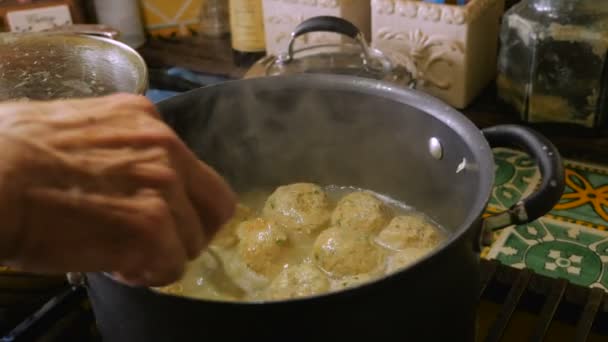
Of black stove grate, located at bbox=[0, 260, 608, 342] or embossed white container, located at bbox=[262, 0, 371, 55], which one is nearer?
black stove grate, located at bbox=[0, 260, 608, 342]

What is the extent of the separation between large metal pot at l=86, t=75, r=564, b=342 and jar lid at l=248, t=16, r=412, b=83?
252mm

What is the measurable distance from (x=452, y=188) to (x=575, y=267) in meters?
0.28

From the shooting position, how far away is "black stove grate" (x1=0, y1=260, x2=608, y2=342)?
834 millimetres

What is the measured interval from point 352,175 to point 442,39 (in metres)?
0.38

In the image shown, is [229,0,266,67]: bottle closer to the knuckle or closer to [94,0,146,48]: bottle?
[94,0,146,48]: bottle

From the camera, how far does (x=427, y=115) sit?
81 centimetres

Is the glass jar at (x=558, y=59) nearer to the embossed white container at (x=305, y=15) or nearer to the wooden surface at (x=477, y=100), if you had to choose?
→ the wooden surface at (x=477, y=100)

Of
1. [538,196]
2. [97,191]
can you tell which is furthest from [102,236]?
[538,196]

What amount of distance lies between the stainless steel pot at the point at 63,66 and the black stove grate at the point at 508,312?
288mm

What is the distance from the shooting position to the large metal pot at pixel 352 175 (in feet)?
1.85

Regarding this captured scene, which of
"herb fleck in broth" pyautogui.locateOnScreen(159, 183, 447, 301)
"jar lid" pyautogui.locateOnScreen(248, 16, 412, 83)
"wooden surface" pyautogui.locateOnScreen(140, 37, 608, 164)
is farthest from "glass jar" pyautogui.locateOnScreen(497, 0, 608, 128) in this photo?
"herb fleck in broth" pyautogui.locateOnScreen(159, 183, 447, 301)

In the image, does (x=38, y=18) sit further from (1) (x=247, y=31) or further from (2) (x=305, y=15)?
(2) (x=305, y=15)

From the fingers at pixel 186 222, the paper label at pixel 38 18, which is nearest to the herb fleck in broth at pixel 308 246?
the fingers at pixel 186 222

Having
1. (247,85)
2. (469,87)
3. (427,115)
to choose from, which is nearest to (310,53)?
(469,87)
